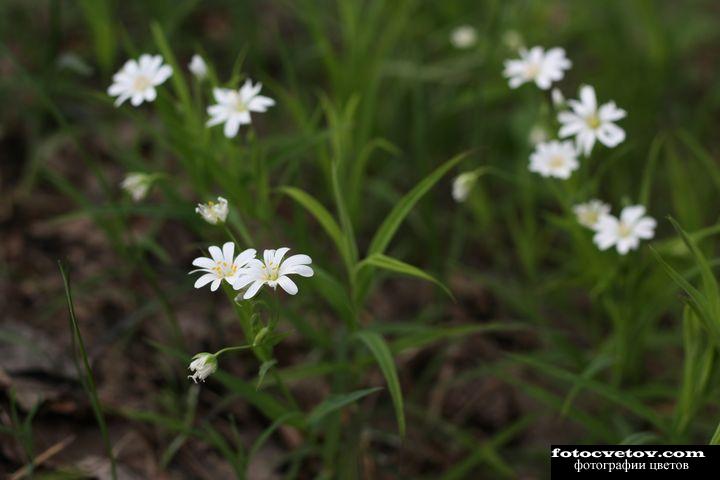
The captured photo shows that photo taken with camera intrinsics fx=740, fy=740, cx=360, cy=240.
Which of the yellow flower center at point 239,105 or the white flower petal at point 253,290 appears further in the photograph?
the yellow flower center at point 239,105

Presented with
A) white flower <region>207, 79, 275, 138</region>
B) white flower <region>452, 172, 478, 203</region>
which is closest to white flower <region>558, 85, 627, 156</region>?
white flower <region>452, 172, 478, 203</region>

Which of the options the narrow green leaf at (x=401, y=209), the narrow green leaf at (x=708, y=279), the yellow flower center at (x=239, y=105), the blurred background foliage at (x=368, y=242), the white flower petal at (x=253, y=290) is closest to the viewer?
the white flower petal at (x=253, y=290)

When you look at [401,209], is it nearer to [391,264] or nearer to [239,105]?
[391,264]

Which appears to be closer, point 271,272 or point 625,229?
point 271,272

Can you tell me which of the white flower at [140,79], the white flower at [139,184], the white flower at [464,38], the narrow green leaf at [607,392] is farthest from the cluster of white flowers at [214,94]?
the white flower at [464,38]

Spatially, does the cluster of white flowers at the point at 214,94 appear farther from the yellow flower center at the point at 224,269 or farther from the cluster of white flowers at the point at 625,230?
the cluster of white flowers at the point at 625,230

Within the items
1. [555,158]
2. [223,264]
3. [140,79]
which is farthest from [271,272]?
[555,158]

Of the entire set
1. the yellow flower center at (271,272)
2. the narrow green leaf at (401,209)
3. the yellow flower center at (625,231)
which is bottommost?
the yellow flower center at (271,272)

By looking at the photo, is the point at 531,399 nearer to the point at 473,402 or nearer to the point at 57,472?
the point at 473,402
